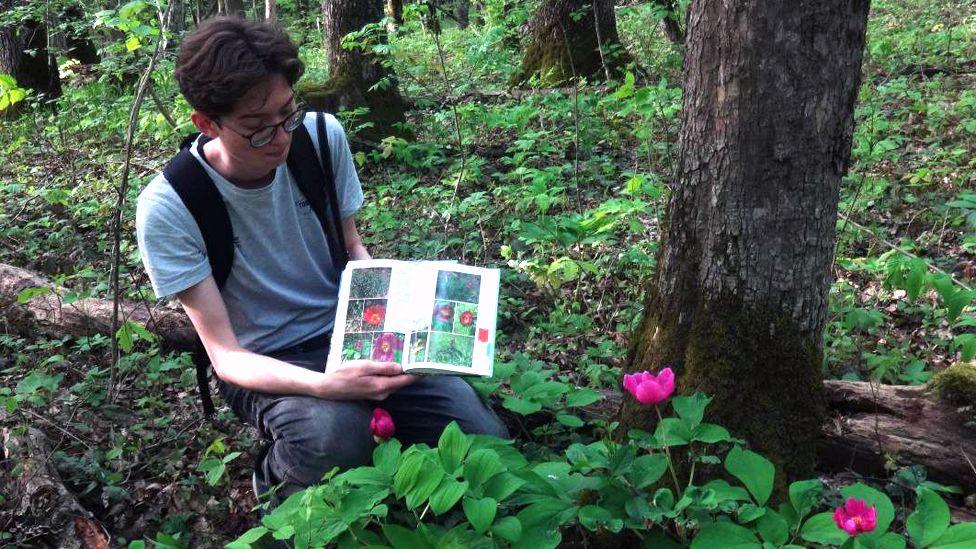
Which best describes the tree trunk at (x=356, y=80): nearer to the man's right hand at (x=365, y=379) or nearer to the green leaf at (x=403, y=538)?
the man's right hand at (x=365, y=379)

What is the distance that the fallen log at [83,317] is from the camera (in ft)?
12.9

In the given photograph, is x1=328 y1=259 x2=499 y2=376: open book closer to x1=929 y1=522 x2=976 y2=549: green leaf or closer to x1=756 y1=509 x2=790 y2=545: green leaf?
x1=756 y1=509 x2=790 y2=545: green leaf

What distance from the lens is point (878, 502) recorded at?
5.73 ft

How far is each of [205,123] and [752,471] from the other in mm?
1920

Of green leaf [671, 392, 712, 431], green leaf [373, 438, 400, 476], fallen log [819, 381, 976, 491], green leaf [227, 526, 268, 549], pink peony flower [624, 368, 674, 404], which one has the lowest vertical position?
fallen log [819, 381, 976, 491]

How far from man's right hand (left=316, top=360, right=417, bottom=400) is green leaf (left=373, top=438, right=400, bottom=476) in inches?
14.2

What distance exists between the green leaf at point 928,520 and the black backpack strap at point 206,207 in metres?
2.13

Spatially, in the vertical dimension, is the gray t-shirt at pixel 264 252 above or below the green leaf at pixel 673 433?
above

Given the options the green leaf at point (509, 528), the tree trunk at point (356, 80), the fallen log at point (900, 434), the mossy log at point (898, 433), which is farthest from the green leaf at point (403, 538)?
the tree trunk at point (356, 80)

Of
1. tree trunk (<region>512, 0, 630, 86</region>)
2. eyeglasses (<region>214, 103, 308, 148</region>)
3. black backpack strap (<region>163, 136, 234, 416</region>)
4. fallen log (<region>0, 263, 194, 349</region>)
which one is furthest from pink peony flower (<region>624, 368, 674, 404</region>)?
tree trunk (<region>512, 0, 630, 86</region>)

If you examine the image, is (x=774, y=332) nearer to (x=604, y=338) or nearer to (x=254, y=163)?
(x=604, y=338)

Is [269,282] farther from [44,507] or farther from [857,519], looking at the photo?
[857,519]

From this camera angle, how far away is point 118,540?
8.47ft

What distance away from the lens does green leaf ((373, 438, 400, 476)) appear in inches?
72.1
